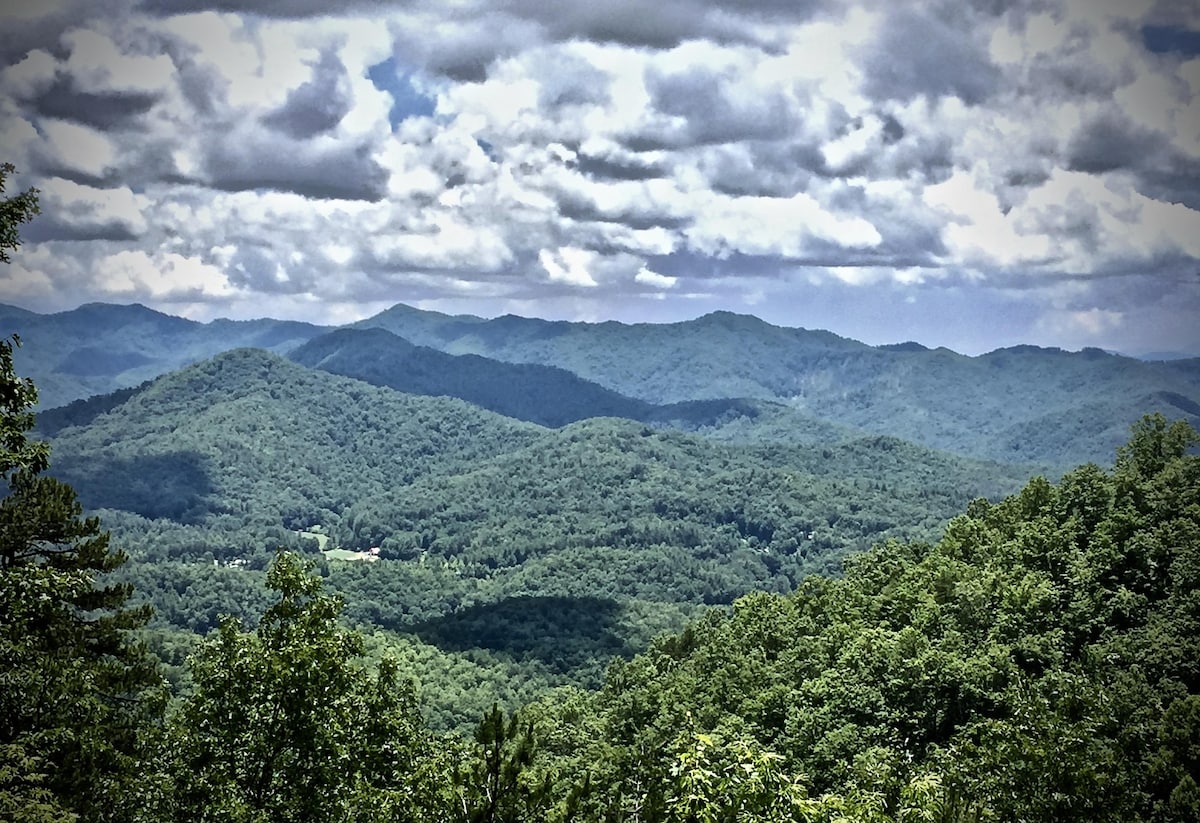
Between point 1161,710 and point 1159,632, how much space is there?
12726 mm

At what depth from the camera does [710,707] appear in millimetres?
64625

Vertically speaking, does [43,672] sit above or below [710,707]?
above

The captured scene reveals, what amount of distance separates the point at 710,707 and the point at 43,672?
49948mm

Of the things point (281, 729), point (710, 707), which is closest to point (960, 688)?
point (710, 707)

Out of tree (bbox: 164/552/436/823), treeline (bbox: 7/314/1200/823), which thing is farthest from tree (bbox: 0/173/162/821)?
tree (bbox: 164/552/436/823)

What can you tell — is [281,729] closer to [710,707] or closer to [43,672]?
[43,672]

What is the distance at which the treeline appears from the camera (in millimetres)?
19984

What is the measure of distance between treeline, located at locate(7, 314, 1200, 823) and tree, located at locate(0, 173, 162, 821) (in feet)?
0.32

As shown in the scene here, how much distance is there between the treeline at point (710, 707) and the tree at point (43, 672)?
99mm

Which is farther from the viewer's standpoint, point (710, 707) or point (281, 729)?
point (710, 707)

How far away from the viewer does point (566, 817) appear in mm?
18234

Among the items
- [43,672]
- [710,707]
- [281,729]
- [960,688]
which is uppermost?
[43,672]

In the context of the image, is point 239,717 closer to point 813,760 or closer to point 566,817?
point 566,817

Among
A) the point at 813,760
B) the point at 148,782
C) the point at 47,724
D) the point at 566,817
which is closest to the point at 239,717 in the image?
the point at 148,782
